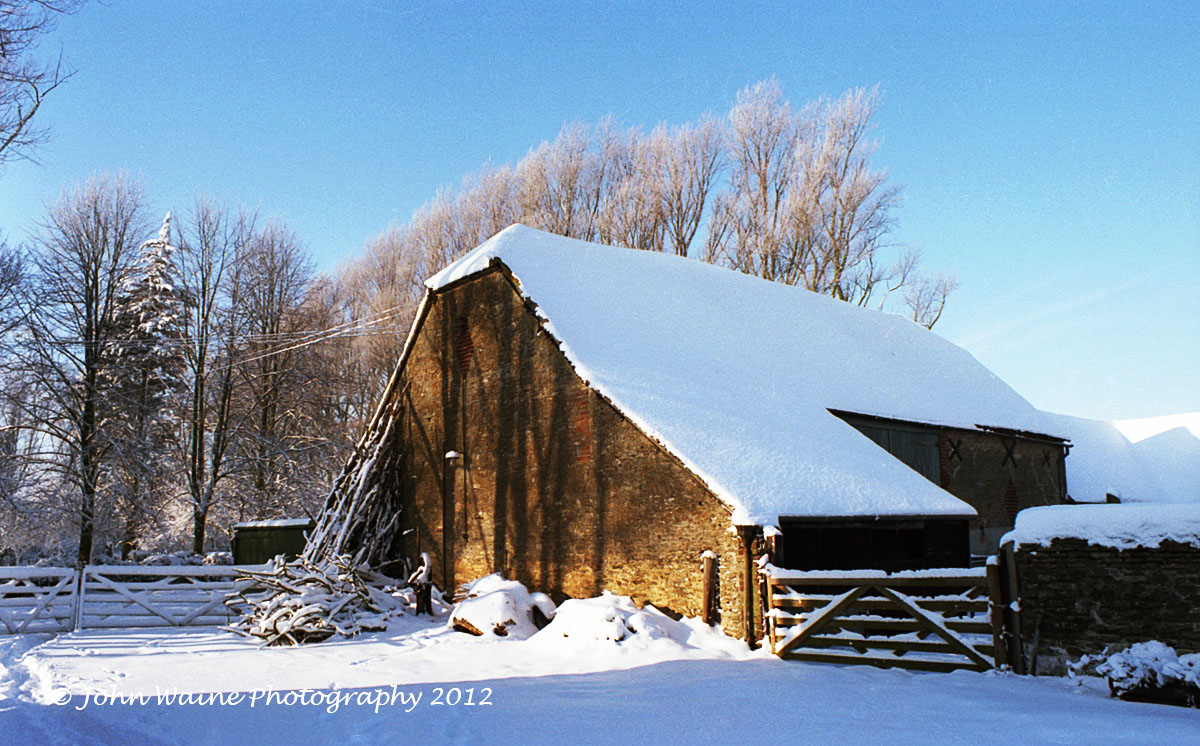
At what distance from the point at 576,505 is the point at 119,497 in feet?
62.7

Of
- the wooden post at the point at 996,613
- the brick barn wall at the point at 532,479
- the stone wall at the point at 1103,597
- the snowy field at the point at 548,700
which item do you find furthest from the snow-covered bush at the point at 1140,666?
the brick barn wall at the point at 532,479

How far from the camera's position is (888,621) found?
380 inches

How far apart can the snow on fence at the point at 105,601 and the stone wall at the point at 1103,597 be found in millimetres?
12763

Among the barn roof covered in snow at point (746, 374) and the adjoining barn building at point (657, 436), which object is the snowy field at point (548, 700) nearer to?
the adjoining barn building at point (657, 436)

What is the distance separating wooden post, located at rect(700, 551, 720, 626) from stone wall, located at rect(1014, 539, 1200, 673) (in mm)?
3919

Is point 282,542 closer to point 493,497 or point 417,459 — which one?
point 417,459

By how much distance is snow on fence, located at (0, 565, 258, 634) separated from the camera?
1434cm

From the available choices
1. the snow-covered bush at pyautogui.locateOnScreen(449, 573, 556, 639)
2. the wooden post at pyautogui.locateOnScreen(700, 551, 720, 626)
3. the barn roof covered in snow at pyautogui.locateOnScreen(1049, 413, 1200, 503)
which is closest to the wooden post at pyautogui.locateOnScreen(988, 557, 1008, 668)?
the wooden post at pyautogui.locateOnScreen(700, 551, 720, 626)

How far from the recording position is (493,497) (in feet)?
Result: 53.3

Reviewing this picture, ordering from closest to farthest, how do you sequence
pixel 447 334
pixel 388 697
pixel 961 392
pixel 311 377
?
pixel 388 697 < pixel 447 334 < pixel 961 392 < pixel 311 377

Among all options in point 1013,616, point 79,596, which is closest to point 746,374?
point 1013,616

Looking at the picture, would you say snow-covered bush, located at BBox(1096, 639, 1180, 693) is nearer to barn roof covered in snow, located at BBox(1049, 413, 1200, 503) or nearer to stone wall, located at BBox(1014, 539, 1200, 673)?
stone wall, located at BBox(1014, 539, 1200, 673)

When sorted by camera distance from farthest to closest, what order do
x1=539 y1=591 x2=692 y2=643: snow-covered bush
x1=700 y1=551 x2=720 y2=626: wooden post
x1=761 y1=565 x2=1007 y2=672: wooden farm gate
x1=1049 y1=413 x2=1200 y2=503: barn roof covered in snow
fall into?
x1=1049 y1=413 x2=1200 y2=503: barn roof covered in snow, x1=700 y1=551 x2=720 y2=626: wooden post, x1=539 y1=591 x2=692 y2=643: snow-covered bush, x1=761 y1=565 x2=1007 y2=672: wooden farm gate

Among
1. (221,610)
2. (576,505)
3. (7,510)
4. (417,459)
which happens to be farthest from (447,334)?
(7,510)
